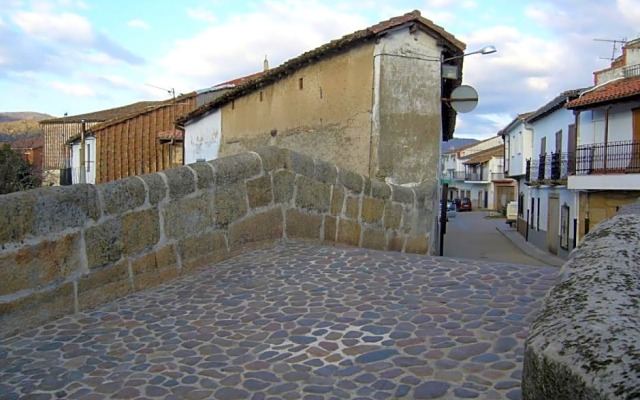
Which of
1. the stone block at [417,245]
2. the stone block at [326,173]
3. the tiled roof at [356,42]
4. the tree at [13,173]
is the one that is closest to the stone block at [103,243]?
the stone block at [326,173]

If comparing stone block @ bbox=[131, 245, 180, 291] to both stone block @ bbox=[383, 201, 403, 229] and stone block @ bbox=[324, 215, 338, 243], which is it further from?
stone block @ bbox=[383, 201, 403, 229]

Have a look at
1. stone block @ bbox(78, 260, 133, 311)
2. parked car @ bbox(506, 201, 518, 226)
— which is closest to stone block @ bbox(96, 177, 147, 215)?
stone block @ bbox(78, 260, 133, 311)

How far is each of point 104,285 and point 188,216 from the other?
3.64 ft

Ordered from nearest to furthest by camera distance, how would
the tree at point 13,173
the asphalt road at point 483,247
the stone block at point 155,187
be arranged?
the stone block at point 155,187, the tree at point 13,173, the asphalt road at point 483,247

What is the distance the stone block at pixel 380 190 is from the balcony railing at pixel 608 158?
1370 centimetres

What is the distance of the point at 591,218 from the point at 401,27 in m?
12.7

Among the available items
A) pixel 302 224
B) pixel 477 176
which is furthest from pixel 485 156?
pixel 302 224

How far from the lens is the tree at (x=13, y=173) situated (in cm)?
1291

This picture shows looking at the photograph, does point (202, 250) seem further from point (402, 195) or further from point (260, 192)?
point (402, 195)

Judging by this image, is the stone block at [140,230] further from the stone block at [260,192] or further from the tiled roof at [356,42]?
the tiled roof at [356,42]

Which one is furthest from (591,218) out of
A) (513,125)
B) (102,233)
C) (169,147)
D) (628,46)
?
(102,233)

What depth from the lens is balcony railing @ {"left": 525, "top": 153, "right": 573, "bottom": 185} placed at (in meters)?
21.6

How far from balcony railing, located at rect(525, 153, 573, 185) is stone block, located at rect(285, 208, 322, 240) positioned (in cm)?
1712

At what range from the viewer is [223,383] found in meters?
2.88
